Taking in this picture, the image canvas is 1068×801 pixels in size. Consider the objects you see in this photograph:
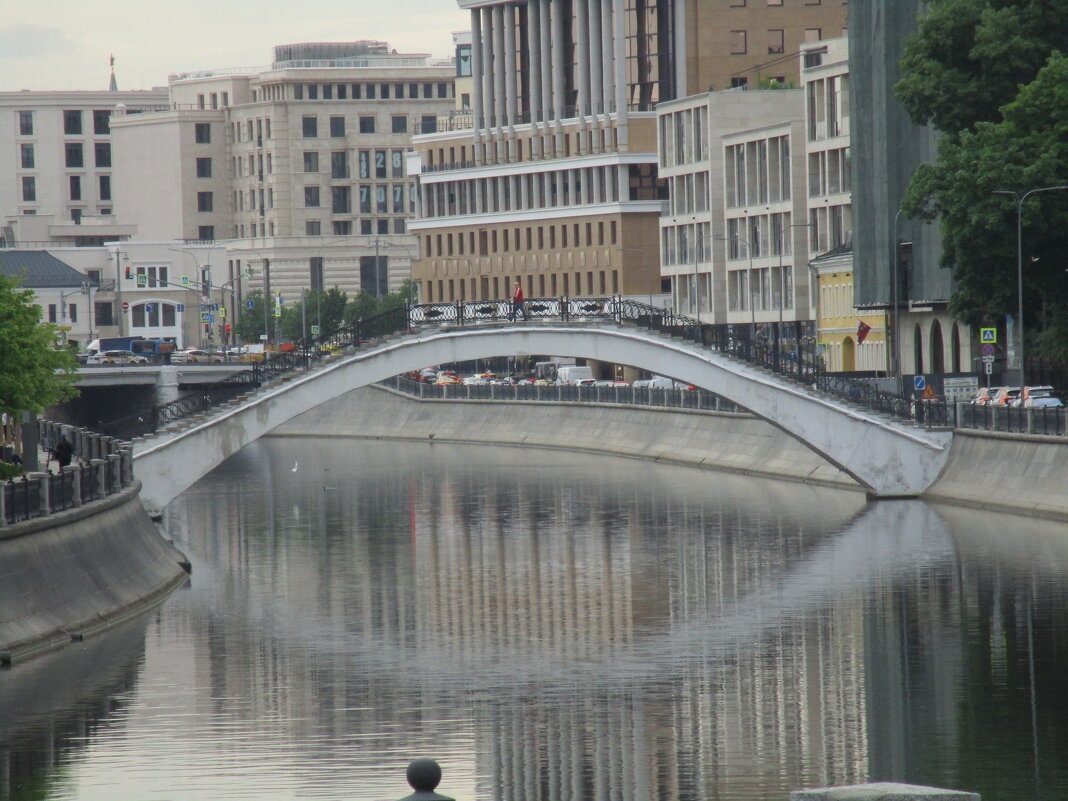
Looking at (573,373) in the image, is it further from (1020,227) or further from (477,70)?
(1020,227)

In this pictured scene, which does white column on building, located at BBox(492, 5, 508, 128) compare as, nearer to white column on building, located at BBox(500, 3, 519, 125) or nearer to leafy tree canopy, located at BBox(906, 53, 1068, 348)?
white column on building, located at BBox(500, 3, 519, 125)

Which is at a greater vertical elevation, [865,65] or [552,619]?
[865,65]

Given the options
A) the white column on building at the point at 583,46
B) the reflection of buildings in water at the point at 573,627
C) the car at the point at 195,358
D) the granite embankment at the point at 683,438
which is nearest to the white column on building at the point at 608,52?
the white column on building at the point at 583,46

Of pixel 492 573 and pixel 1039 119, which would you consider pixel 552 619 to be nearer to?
pixel 492 573

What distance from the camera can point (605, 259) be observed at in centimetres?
16788

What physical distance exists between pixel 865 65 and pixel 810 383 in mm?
25715

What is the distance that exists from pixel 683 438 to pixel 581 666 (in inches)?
2553

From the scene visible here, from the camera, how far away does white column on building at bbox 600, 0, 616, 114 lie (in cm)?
17175

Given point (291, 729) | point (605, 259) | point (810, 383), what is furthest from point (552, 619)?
point (605, 259)

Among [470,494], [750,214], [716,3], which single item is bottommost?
[470,494]

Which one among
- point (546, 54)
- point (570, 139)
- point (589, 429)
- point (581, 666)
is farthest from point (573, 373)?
point (581, 666)

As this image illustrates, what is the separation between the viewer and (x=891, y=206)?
100375 millimetres

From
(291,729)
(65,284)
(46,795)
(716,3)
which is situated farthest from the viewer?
(65,284)

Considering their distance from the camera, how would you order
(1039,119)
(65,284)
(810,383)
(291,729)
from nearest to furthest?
(291,729), (1039,119), (810,383), (65,284)
